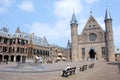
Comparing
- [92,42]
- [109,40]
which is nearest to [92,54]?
[92,42]

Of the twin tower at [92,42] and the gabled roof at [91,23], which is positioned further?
the gabled roof at [91,23]

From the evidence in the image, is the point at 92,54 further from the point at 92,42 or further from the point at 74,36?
the point at 74,36

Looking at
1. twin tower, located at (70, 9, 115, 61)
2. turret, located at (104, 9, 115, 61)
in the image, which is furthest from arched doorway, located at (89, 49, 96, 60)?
turret, located at (104, 9, 115, 61)

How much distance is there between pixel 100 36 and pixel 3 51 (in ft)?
131

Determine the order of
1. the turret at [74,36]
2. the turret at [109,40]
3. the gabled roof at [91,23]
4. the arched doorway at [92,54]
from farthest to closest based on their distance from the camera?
the gabled roof at [91,23], the turret at [74,36], the arched doorway at [92,54], the turret at [109,40]

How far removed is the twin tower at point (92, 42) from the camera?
6638 cm

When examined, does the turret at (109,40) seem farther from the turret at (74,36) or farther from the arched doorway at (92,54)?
the turret at (74,36)

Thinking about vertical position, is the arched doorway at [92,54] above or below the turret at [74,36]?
below

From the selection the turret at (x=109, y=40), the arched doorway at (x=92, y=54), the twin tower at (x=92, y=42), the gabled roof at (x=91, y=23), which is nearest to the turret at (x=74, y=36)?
the twin tower at (x=92, y=42)

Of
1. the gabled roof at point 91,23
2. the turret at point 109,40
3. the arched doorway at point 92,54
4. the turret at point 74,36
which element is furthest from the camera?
the gabled roof at point 91,23

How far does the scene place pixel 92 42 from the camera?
70.2 metres

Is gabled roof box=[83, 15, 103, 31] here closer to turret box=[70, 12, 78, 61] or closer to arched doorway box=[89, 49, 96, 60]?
turret box=[70, 12, 78, 61]

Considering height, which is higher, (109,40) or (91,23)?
(91,23)

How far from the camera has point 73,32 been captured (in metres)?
72.8
